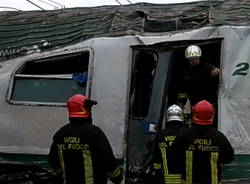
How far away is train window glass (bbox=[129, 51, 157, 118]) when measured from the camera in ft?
27.7

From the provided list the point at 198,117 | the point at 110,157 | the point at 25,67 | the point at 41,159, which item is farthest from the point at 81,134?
the point at 25,67

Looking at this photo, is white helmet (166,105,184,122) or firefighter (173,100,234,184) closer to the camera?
firefighter (173,100,234,184)

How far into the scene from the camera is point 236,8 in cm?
884

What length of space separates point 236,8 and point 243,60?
4.34 feet

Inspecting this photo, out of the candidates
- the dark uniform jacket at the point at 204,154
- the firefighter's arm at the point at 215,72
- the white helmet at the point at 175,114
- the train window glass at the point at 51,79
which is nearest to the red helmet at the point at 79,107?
the dark uniform jacket at the point at 204,154

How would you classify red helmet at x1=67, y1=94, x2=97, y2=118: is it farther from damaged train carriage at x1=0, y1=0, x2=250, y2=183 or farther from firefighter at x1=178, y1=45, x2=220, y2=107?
firefighter at x1=178, y1=45, x2=220, y2=107

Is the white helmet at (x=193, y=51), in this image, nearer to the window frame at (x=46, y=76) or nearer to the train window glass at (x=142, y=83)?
the train window glass at (x=142, y=83)

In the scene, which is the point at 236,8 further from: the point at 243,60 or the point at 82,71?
the point at 82,71

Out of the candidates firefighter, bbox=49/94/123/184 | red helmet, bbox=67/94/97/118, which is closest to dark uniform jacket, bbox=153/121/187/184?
firefighter, bbox=49/94/123/184

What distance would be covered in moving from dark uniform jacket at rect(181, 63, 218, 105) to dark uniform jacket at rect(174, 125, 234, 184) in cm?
200

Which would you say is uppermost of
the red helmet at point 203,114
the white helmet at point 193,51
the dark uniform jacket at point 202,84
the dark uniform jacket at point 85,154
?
the white helmet at point 193,51

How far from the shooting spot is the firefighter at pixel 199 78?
7.99 meters

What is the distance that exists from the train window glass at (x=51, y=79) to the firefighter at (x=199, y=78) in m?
1.39

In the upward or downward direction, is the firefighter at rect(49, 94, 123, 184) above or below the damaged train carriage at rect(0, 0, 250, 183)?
below
